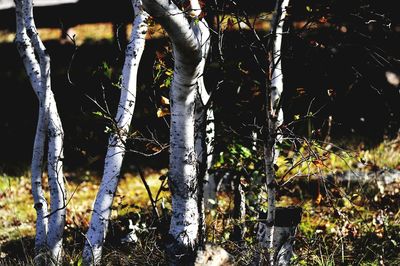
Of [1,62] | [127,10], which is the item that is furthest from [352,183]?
[1,62]

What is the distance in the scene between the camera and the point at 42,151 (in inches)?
174

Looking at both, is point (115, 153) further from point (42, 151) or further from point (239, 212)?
point (239, 212)

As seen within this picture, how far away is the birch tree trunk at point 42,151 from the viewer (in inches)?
170

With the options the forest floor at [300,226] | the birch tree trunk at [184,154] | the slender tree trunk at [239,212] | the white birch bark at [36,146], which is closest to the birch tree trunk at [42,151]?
the white birch bark at [36,146]

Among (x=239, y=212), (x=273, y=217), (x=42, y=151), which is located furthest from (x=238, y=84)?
(x=42, y=151)

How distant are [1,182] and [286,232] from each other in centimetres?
533

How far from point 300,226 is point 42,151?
285 cm

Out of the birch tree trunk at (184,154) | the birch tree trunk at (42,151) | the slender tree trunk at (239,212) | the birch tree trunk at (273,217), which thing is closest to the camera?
the birch tree trunk at (184,154)

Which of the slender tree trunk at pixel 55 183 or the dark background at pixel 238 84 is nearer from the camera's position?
the slender tree trunk at pixel 55 183

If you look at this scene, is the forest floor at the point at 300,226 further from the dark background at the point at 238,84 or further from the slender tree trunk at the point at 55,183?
the dark background at the point at 238,84

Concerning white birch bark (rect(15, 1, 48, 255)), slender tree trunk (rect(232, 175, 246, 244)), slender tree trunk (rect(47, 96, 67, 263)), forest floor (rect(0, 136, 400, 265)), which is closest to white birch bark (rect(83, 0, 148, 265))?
forest floor (rect(0, 136, 400, 265))

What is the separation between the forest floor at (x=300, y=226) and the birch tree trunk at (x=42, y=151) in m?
0.21

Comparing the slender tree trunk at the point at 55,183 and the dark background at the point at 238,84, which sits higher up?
the dark background at the point at 238,84

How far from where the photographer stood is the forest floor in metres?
4.37
